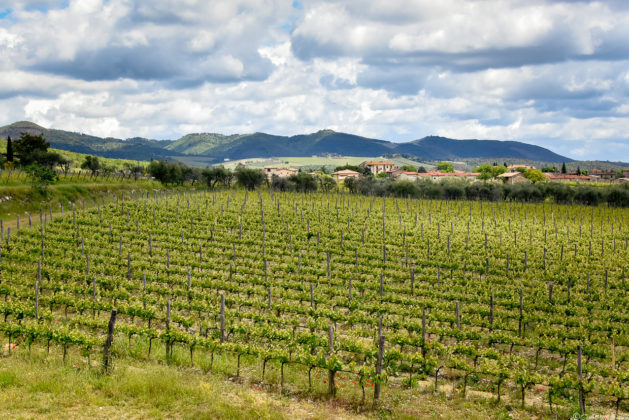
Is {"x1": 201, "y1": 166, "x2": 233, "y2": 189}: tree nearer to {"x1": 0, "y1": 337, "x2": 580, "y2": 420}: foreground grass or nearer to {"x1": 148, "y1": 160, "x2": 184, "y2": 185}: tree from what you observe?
{"x1": 148, "y1": 160, "x2": 184, "y2": 185}: tree

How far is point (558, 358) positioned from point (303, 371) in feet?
34.7

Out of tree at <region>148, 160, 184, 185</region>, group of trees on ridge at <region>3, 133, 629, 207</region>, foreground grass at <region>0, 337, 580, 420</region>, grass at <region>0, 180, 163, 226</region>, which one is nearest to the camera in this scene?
foreground grass at <region>0, 337, 580, 420</region>

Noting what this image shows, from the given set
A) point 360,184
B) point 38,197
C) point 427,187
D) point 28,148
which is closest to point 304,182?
point 360,184

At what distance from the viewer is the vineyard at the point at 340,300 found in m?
15.0

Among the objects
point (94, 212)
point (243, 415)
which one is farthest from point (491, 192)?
point (243, 415)

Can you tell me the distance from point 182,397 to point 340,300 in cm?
1197

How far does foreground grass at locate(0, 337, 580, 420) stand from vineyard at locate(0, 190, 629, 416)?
575 millimetres

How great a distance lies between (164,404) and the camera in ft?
39.8

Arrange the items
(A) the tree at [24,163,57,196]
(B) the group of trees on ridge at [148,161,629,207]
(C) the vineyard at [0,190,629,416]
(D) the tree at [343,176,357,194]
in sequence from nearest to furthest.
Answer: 1. (C) the vineyard at [0,190,629,416]
2. (A) the tree at [24,163,57,196]
3. (B) the group of trees on ridge at [148,161,629,207]
4. (D) the tree at [343,176,357,194]

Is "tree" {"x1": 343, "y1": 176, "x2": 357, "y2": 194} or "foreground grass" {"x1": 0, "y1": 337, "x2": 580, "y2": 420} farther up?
"tree" {"x1": 343, "y1": 176, "x2": 357, "y2": 194}

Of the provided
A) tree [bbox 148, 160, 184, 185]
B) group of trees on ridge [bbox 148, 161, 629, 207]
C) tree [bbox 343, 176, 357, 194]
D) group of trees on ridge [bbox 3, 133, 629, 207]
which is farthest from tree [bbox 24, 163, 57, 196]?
tree [bbox 343, 176, 357, 194]

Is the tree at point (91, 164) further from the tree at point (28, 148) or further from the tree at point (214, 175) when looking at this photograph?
the tree at point (214, 175)

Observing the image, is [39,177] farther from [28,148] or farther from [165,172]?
[165,172]

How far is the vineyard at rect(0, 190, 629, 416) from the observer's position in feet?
49.3
